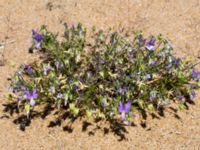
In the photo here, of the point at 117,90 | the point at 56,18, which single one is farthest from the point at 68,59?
the point at 56,18

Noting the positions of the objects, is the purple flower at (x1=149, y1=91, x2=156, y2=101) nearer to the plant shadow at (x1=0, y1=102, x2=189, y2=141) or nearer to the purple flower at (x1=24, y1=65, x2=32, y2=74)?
the plant shadow at (x1=0, y1=102, x2=189, y2=141)

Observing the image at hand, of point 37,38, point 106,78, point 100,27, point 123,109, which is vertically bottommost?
point 123,109

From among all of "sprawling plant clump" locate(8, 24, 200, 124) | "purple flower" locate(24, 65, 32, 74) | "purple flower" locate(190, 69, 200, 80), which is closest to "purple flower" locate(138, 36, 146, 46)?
"sprawling plant clump" locate(8, 24, 200, 124)

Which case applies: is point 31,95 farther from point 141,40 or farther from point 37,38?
point 141,40

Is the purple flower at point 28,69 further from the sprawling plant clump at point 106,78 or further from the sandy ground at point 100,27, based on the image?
the sandy ground at point 100,27

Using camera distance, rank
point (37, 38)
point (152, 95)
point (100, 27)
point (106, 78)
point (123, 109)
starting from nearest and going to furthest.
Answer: point (123, 109) < point (152, 95) < point (37, 38) < point (106, 78) < point (100, 27)

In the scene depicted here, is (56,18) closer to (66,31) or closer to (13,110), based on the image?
(66,31)

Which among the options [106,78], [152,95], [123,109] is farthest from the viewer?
[106,78]

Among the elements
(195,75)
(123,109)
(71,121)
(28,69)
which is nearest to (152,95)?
(123,109)
